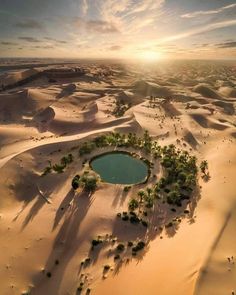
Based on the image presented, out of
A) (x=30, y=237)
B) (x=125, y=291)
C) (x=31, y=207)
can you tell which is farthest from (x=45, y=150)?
(x=125, y=291)

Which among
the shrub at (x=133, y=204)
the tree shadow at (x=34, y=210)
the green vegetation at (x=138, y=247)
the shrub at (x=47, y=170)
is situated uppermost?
the shrub at (x=133, y=204)

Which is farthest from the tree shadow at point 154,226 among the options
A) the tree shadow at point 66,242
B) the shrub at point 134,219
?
the tree shadow at point 66,242

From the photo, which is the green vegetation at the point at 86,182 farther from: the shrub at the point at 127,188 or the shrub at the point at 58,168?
the shrub at the point at 58,168

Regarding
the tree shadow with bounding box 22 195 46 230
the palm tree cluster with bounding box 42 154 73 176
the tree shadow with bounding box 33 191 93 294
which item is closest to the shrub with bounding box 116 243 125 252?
the tree shadow with bounding box 33 191 93 294

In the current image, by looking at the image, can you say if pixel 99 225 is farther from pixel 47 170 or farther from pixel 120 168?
pixel 47 170

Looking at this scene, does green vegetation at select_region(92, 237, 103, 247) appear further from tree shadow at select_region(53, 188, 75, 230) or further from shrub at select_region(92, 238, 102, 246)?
tree shadow at select_region(53, 188, 75, 230)

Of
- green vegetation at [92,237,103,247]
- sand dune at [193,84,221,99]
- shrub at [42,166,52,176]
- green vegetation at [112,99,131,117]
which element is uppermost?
green vegetation at [92,237,103,247]

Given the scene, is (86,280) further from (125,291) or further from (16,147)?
(16,147)

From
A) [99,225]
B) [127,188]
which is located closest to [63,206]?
[99,225]
